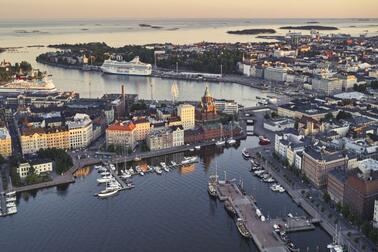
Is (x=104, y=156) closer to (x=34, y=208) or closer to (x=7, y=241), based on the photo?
(x=34, y=208)

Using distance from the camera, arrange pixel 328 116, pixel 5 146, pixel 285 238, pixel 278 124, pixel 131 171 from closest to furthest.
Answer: pixel 285 238 < pixel 131 171 < pixel 5 146 < pixel 278 124 < pixel 328 116

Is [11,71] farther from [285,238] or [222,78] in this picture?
[285,238]

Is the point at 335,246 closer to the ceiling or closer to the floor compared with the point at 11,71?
closer to the floor

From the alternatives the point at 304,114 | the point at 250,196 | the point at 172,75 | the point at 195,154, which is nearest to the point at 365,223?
the point at 250,196

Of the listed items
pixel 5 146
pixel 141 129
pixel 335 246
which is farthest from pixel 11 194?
pixel 335 246

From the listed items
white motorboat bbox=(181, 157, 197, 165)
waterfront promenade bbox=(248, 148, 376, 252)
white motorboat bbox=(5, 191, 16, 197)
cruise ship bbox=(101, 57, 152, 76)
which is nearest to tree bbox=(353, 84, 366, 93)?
waterfront promenade bbox=(248, 148, 376, 252)

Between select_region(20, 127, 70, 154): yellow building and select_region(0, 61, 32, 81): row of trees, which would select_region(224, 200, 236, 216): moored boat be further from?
select_region(0, 61, 32, 81): row of trees
